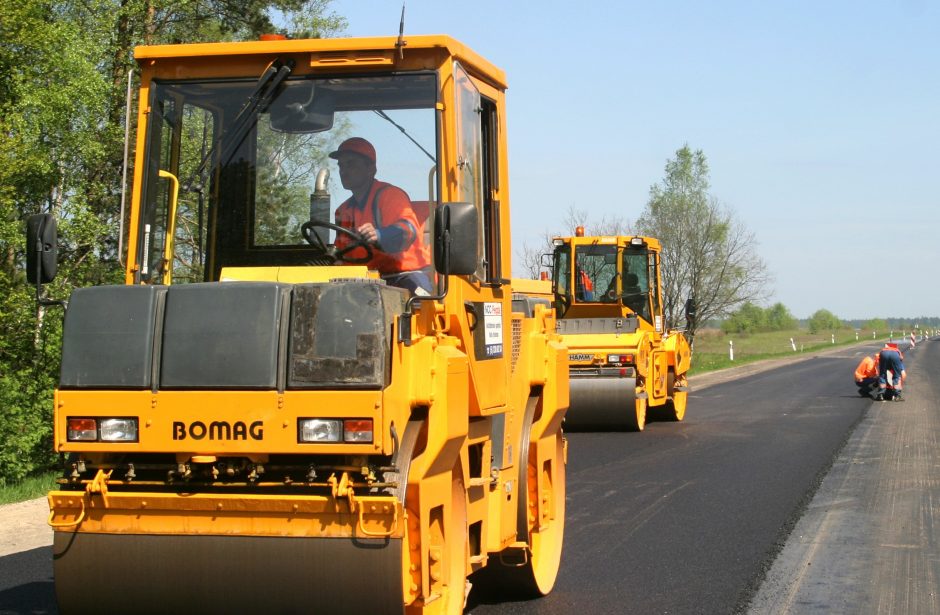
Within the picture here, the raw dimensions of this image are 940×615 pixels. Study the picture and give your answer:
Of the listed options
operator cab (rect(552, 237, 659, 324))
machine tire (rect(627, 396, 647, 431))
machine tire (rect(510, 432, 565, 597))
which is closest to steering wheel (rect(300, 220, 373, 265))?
machine tire (rect(510, 432, 565, 597))

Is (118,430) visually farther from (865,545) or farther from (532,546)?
(865,545)

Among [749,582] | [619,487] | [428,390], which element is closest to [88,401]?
[428,390]

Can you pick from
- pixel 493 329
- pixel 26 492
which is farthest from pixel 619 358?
pixel 493 329

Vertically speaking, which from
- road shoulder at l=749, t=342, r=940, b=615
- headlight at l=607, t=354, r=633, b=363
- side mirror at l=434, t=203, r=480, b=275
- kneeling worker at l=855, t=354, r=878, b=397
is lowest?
road shoulder at l=749, t=342, r=940, b=615

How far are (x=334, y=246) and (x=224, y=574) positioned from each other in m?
1.70

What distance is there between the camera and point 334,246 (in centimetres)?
548

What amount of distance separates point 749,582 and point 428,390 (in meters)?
3.61

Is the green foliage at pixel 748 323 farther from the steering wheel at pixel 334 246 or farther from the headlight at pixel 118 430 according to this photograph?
the headlight at pixel 118 430

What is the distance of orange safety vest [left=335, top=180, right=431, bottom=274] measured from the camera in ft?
17.7

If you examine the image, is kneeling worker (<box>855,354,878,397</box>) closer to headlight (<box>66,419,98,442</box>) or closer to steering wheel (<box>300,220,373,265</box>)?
steering wheel (<box>300,220,373,265</box>)

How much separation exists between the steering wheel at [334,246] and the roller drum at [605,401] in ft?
41.7

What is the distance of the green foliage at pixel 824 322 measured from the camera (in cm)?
12725

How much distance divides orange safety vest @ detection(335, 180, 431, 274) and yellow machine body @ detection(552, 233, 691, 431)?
41.1 feet

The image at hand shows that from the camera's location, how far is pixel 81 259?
1828 cm
